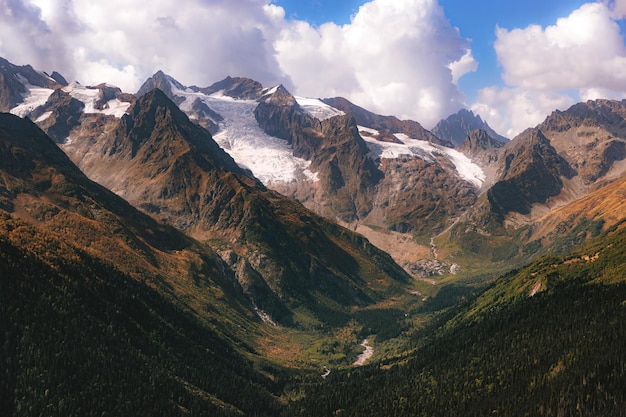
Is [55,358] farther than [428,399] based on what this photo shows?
No

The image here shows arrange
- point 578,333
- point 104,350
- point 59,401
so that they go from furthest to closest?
point 104,350 < point 578,333 < point 59,401

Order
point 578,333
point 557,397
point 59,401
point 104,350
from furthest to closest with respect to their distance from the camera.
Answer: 1. point 104,350
2. point 578,333
3. point 59,401
4. point 557,397

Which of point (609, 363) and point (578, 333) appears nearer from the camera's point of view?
point (609, 363)

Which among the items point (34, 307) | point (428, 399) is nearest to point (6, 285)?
point (34, 307)

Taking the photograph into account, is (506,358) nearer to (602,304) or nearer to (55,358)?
(602,304)

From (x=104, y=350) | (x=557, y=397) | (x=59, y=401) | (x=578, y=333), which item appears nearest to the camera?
(x=557, y=397)

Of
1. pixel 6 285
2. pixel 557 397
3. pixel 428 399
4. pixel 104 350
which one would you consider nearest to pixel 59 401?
pixel 104 350

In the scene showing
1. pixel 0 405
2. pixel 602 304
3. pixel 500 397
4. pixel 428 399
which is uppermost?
pixel 602 304

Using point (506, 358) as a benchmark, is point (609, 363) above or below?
above

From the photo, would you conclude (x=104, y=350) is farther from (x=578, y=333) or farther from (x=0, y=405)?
(x=578, y=333)
